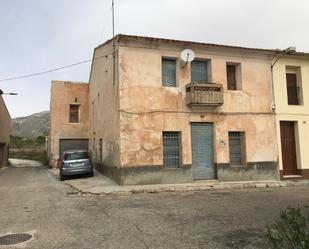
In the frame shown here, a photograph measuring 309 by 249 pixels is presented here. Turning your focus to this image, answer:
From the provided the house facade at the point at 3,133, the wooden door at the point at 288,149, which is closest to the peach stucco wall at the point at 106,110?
the wooden door at the point at 288,149

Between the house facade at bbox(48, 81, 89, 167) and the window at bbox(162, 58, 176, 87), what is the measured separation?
496 inches

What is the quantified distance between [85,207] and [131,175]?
187 inches

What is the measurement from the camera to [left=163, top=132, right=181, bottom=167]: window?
15.8 m

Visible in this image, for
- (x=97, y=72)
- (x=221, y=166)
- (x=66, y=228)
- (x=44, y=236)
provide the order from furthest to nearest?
1. (x=97, y=72)
2. (x=221, y=166)
3. (x=66, y=228)
4. (x=44, y=236)

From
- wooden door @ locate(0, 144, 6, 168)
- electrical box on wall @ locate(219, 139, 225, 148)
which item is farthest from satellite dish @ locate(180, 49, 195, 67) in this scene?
wooden door @ locate(0, 144, 6, 168)

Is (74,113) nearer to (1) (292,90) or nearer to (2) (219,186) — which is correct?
(2) (219,186)

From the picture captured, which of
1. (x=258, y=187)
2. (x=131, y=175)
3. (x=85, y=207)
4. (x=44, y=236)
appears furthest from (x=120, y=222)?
(x=258, y=187)

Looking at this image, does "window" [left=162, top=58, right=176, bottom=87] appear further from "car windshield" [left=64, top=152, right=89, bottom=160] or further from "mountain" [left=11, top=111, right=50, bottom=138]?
"mountain" [left=11, top=111, right=50, bottom=138]

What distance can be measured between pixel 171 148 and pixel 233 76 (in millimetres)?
5169

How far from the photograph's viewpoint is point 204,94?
1583 centimetres

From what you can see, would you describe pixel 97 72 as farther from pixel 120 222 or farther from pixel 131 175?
pixel 120 222

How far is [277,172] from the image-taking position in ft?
56.6

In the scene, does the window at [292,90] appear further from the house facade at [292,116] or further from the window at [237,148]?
the window at [237,148]

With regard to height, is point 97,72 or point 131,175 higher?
point 97,72
